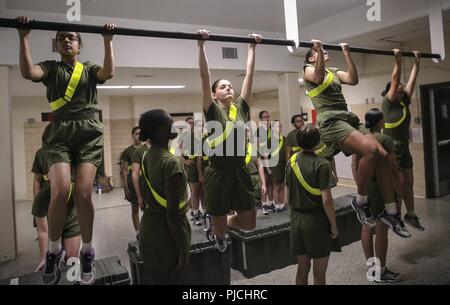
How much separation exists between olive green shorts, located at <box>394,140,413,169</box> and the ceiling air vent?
296 cm

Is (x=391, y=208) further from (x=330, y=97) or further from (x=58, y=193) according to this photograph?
(x=58, y=193)

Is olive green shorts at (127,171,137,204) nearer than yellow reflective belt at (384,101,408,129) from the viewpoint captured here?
No

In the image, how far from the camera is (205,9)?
4.83 m

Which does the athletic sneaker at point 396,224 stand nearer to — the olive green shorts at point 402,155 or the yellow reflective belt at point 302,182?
the yellow reflective belt at point 302,182

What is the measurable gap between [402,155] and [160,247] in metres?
2.82

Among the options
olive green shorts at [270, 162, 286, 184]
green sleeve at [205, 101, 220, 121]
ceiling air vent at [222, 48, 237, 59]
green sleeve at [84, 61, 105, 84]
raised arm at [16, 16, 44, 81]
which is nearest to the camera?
raised arm at [16, 16, 44, 81]

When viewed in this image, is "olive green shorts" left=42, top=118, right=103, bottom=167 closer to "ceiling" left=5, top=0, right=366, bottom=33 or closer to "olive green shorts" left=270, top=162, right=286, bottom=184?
"ceiling" left=5, top=0, right=366, bottom=33

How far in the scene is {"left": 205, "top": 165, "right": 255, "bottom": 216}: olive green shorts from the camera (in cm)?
249

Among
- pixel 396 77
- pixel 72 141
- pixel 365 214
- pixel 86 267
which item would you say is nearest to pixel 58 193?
pixel 72 141

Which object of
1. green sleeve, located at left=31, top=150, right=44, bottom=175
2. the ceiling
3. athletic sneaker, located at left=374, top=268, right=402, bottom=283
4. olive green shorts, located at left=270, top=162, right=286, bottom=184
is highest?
the ceiling

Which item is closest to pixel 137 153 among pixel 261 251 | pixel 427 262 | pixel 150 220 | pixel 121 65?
→ pixel 121 65

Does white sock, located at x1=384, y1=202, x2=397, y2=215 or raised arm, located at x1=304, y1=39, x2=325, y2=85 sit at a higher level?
raised arm, located at x1=304, y1=39, x2=325, y2=85

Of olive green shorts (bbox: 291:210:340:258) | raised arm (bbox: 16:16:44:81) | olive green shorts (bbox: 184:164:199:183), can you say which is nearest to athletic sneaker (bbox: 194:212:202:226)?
olive green shorts (bbox: 184:164:199:183)
